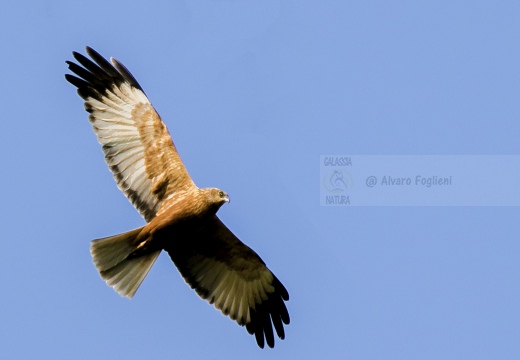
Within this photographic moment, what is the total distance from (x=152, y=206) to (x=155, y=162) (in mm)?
582

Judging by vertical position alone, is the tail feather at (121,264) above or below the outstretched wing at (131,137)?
below

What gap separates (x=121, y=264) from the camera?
39.0 feet

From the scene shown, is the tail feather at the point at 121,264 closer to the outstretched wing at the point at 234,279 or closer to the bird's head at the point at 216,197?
the outstretched wing at the point at 234,279

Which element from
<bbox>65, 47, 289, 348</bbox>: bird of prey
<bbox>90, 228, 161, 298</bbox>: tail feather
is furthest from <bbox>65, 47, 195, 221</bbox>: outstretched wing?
<bbox>90, 228, 161, 298</bbox>: tail feather

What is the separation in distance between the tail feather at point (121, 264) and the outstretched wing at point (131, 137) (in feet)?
1.64

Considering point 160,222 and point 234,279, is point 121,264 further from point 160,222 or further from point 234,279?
point 234,279

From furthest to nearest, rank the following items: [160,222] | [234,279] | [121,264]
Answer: [234,279] → [121,264] → [160,222]

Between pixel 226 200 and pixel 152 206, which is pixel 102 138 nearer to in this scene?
pixel 152 206

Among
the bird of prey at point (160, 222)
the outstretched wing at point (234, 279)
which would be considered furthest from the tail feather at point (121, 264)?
the outstretched wing at point (234, 279)

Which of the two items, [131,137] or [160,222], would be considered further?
[131,137]

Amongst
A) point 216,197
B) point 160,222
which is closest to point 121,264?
point 160,222

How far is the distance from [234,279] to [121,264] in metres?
1.66

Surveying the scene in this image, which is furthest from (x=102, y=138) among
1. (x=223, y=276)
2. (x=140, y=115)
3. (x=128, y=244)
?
(x=223, y=276)

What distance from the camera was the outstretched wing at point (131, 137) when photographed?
39.7 ft
